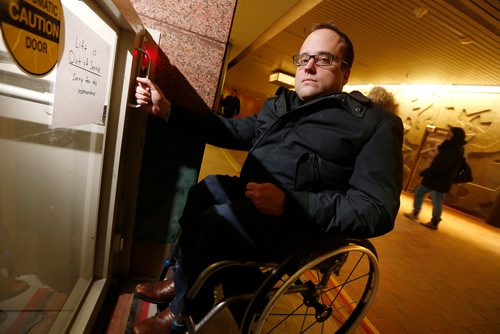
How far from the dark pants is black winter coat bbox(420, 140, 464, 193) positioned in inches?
191

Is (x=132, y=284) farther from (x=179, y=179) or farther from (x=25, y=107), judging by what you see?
(x=25, y=107)

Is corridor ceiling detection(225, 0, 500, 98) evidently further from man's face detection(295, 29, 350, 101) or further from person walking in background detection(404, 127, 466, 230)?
man's face detection(295, 29, 350, 101)

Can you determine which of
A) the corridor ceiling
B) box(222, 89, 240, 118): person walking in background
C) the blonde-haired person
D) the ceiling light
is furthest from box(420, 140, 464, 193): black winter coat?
box(222, 89, 240, 118): person walking in background

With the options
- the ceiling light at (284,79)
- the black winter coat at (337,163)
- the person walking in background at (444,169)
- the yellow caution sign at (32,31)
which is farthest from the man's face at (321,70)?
the ceiling light at (284,79)

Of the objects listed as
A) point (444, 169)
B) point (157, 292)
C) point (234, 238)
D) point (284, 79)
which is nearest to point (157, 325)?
point (157, 292)

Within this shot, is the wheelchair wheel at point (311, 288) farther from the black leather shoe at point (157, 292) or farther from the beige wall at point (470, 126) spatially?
the beige wall at point (470, 126)

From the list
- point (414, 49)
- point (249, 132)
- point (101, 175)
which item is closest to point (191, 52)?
point (249, 132)

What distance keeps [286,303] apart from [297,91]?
4.96ft

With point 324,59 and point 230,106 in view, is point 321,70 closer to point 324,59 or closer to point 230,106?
point 324,59

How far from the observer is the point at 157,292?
4.35ft

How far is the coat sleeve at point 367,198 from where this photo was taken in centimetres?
97

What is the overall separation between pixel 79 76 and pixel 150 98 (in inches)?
17.7

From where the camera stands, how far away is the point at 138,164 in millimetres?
1432

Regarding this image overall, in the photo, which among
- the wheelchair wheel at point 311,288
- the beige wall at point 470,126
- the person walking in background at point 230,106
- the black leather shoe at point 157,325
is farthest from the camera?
the person walking in background at point 230,106
